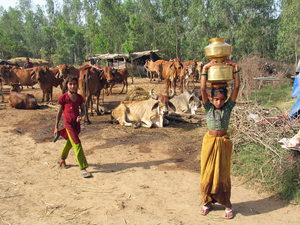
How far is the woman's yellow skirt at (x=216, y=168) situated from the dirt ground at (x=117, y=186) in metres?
0.39

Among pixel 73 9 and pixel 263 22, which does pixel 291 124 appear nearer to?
pixel 263 22

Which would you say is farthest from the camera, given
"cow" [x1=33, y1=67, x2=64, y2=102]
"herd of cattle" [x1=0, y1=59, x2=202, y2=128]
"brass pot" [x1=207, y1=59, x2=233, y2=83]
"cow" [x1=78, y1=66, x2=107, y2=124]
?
"cow" [x1=33, y1=67, x2=64, y2=102]

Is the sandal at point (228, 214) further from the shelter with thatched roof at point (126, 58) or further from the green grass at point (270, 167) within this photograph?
the shelter with thatched roof at point (126, 58)

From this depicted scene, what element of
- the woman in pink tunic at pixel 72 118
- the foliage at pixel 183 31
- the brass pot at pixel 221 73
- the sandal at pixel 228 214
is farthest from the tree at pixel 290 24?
the sandal at pixel 228 214

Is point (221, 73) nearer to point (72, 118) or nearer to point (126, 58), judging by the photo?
point (72, 118)

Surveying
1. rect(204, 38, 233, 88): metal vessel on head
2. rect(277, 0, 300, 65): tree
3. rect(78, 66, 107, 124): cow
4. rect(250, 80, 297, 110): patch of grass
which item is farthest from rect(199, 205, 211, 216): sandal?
rect(277, 0, 300, 65): tree

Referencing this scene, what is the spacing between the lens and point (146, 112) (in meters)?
8.62

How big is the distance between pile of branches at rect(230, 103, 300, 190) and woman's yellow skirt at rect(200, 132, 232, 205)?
1.21m

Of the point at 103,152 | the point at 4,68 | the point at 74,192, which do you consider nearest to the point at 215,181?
the point at 74,192

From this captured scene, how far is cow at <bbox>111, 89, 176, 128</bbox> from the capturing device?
8.09 meters

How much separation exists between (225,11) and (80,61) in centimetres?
3147

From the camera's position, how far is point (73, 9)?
2422 inches

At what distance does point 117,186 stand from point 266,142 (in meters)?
2.97

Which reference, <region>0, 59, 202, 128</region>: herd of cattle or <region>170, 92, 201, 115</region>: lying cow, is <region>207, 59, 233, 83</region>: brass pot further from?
<region>170, 92, 201, 115</region>: lying cow
